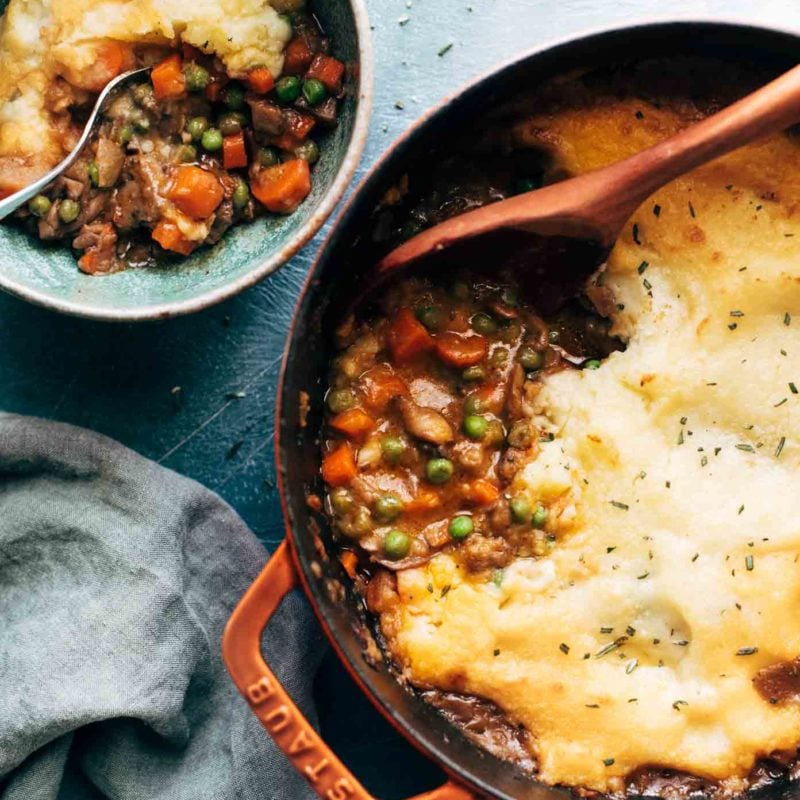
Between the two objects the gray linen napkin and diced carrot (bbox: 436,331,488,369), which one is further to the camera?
the gray linen napkin

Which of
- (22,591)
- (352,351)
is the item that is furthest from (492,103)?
(22,591)

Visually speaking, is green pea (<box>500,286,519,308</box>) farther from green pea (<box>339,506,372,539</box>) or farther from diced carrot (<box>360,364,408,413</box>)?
green pea (<box>339,506,372,539</box>)

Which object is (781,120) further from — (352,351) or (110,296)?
(110,296)

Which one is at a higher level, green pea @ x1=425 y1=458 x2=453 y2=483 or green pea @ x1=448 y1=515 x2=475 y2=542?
green pea @ x1=425 y1=458 x2=453 y2=483

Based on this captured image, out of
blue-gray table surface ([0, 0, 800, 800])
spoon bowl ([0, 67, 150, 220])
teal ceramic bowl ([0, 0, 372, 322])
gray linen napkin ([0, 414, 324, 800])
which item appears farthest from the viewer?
blue-gray table surface ([0, 0, 800, 800])

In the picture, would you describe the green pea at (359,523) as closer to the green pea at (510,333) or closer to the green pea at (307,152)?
the green pea at (510,333)

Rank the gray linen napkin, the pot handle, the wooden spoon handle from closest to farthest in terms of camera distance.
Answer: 1. the wooden spoon handle
2. the pot handle
3. the gray linen napkin

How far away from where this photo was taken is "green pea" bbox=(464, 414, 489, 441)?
3.30 meters

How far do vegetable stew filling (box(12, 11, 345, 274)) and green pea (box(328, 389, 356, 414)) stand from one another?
600 millimetres

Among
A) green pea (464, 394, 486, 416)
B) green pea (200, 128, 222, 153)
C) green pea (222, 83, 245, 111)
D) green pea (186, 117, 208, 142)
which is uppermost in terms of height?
green pea (222, 83, 245, 111)

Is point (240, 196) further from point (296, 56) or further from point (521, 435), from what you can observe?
point (521, 435)

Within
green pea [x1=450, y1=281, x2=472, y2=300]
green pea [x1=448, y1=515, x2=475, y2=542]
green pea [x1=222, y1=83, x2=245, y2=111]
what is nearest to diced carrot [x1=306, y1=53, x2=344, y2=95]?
green pea [x1=222, y1=83, x2=245, y2=111]

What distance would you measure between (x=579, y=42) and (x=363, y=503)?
149cm

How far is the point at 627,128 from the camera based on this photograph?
3256 millimetres
